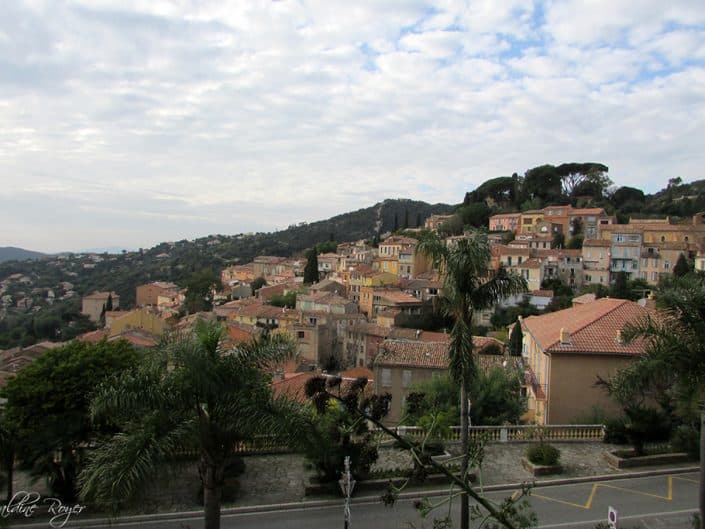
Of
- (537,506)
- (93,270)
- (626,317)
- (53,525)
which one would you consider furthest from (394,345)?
(93,270)

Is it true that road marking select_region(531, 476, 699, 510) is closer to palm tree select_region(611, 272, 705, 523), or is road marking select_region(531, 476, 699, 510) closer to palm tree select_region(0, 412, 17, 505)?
palm tree select_region(611, 272, 705, 523)

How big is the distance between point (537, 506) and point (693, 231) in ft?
229

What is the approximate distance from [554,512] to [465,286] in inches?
216

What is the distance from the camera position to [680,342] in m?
10.0

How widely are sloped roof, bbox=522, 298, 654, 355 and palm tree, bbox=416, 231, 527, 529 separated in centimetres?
775

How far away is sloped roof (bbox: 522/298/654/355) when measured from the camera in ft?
62.3

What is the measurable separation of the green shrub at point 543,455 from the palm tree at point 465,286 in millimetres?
4493

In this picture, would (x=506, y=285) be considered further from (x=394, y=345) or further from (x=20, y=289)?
(x=20, y=289)

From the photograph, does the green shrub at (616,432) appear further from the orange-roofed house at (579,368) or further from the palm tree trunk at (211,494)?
the palm tree trunk at (211,494)

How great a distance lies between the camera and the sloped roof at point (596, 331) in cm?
1898

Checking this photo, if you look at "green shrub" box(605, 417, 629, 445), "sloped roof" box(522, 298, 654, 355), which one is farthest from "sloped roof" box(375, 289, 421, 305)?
"green shrub" box(605, 417, 629, 445)

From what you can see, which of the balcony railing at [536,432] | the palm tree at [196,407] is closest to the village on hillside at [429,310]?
the palm tree at [196,407]

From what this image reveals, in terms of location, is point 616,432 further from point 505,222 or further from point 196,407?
point 505,222

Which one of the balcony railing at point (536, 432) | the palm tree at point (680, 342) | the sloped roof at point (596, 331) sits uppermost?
the palm tree at point (680, 342)
